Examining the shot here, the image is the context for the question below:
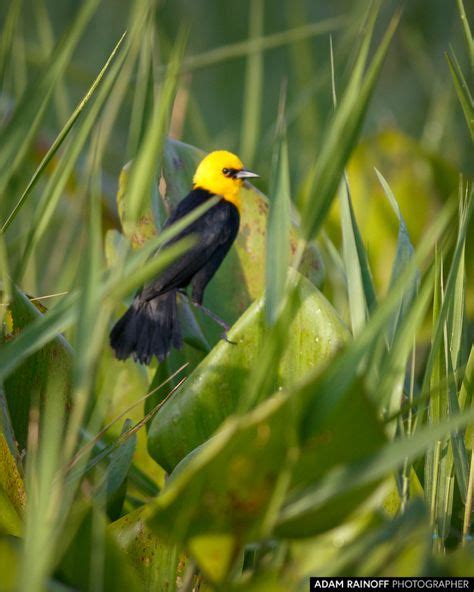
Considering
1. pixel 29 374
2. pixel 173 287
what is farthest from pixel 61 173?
pixel 173 287

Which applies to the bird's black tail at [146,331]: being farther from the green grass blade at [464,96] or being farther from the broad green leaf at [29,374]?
the green grass blade at [464,96]

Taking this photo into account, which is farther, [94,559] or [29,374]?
[29,374]

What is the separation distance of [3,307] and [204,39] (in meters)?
3.21

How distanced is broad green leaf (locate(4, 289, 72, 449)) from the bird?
0.23m

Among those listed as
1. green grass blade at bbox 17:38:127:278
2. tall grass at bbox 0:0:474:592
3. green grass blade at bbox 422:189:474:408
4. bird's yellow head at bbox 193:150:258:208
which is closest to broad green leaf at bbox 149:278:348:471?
tall grass at bbox 0:0:474:592

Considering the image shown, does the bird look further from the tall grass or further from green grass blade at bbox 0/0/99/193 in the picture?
green grass blade at bbox 0/0/99/193

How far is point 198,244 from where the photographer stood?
1.55 meters

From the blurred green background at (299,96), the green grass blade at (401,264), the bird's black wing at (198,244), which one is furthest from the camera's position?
the blurred green background at (299,96)

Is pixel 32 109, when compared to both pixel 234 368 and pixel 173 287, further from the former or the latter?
pixel 173 287

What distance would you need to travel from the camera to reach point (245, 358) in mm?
898

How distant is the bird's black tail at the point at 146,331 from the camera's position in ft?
3.87

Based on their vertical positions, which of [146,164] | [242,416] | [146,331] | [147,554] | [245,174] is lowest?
[147,554]

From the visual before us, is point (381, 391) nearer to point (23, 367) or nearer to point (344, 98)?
point (344, 98)

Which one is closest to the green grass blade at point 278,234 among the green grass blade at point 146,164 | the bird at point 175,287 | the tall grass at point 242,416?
the tall grass at point 242,416
